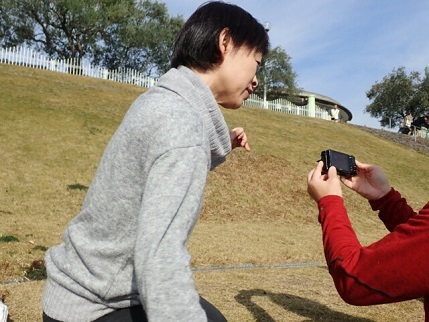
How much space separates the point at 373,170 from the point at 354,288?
3.59ft

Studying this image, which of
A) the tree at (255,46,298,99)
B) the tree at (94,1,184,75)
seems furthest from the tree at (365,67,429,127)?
the tree at (94,1,184,75)

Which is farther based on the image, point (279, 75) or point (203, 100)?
point (279, 75)

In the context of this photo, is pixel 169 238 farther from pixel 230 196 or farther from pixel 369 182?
pixel 230 196

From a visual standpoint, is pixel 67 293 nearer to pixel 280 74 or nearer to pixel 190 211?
pixel 190 211

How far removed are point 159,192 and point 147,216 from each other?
8 centimetres

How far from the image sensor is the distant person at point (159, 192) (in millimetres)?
1429

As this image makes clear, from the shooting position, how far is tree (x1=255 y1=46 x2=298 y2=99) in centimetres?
5397

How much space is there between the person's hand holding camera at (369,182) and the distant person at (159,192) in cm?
99

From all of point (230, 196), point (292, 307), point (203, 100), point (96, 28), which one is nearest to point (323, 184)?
point (203, 100)

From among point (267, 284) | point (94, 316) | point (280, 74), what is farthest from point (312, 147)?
point (280, 74)

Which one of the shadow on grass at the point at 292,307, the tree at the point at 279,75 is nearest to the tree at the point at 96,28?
the tree at the point at 279,75

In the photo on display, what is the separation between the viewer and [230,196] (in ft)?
45.8

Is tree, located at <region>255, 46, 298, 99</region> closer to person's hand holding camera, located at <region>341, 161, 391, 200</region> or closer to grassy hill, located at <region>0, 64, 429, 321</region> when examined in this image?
grassy hill, located at <region>0, 64, 429, 321</region>

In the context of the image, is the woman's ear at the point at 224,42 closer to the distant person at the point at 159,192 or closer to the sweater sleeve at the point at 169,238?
the distant person at the point at 159,192
